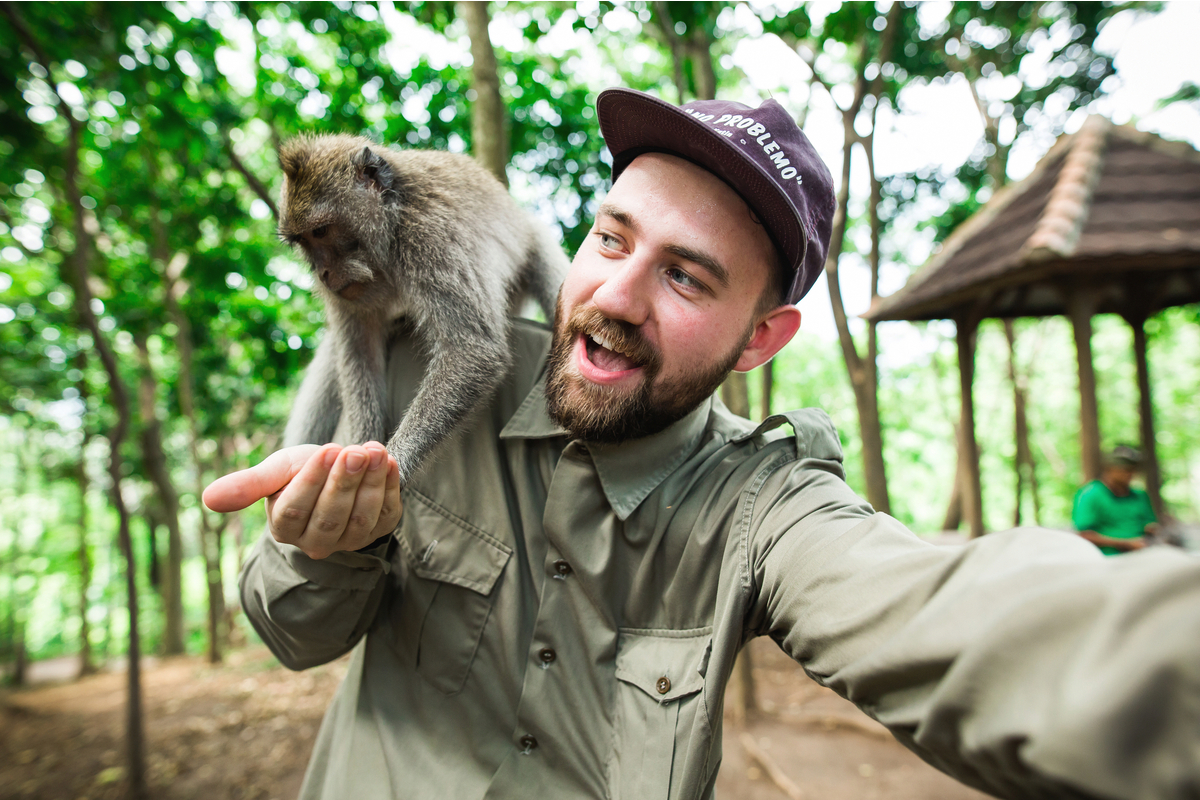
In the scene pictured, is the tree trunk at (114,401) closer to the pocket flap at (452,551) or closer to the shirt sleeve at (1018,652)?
the pocket flap at (452,551)

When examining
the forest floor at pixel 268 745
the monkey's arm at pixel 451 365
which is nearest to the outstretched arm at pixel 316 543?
the monkey's arm at pixel 451 365

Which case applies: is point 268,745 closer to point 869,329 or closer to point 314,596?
point 314,596

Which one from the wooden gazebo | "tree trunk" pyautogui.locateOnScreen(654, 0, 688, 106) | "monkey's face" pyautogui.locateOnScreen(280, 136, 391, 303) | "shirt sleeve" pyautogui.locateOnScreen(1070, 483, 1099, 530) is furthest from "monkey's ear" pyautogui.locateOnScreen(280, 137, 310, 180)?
"shirt sleeve" pyautogui.locateOnScreen(1070, 483, 1099, 530)

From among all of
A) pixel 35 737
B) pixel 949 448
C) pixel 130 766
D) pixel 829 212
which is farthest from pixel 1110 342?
pixel 35 737

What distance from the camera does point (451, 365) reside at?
6.35 feet

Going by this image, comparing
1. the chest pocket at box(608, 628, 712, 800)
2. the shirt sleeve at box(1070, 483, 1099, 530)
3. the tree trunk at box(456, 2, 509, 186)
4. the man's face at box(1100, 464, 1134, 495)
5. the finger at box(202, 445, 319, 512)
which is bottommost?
the shirt sleeve at box(1070, 483, 1099, 530)

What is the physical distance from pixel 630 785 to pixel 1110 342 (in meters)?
23.8

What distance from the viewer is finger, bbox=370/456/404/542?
1181mm

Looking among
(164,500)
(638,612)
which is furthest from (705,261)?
(164,500)

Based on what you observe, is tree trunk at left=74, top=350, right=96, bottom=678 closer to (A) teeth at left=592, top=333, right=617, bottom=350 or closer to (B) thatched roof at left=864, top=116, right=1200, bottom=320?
(A) teeth at left=592, top=333, right=617, bottom=350

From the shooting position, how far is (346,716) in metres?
1.55

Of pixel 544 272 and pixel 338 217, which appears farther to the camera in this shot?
pixel 544 272

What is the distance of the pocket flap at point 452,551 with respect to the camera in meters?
1.45

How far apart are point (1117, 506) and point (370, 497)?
616cm
